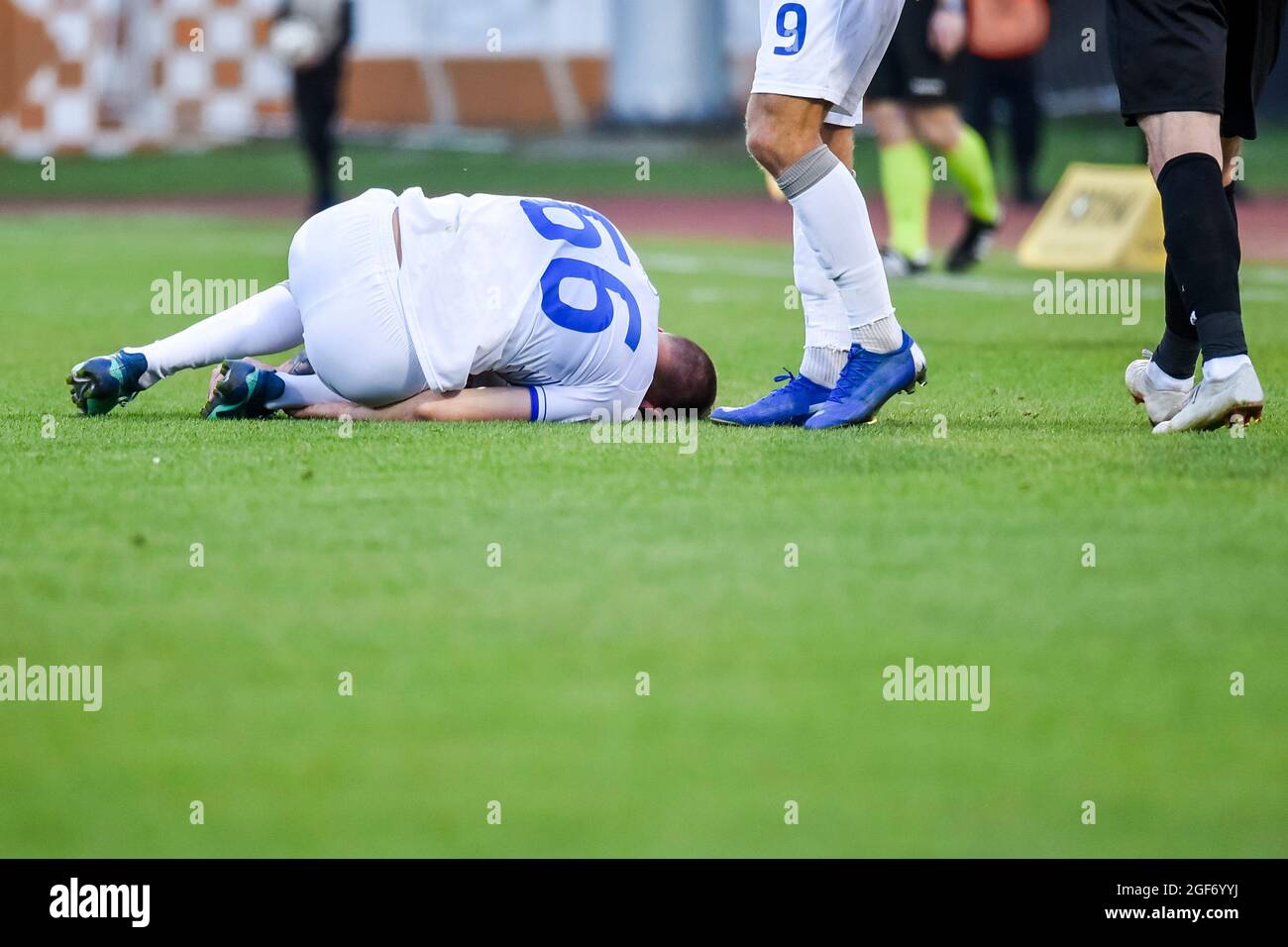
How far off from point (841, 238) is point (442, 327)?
89cm

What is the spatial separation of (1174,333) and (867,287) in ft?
2.29

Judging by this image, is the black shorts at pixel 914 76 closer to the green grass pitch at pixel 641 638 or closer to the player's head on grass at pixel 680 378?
the player's head on grass at pixel 680 378

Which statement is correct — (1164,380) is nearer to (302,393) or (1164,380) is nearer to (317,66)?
(302,393)

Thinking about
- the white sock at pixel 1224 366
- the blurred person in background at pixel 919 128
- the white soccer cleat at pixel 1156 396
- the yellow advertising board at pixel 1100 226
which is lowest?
the yellow advertising board at pixel 1100 226

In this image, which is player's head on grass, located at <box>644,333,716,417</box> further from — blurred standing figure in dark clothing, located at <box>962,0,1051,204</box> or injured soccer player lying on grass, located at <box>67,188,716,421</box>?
blurred standing figure in dark clothing, located at <box>962,0,1051,204</box>

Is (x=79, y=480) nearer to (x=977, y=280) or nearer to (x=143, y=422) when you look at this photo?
(x=143, y=422)

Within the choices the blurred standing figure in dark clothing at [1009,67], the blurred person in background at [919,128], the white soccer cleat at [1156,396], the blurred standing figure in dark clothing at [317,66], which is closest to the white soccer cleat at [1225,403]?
the white soccer cleat at [1156,396]

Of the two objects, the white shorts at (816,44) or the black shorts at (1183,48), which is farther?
the white shorts at (816,44)

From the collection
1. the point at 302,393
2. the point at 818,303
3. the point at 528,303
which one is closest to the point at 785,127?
the point at 818,303

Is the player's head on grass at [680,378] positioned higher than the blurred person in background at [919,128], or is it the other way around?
the player's head on grass at [680,378]

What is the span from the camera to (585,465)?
12.7 ft

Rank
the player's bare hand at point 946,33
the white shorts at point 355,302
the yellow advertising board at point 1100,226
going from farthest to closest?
the yellow advertising board at point 1100,226, the player's bare hand at point 946,33, the white shorts at point 355,302

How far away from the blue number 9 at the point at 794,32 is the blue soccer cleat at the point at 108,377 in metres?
1.62

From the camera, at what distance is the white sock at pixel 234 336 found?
456 centimetres
